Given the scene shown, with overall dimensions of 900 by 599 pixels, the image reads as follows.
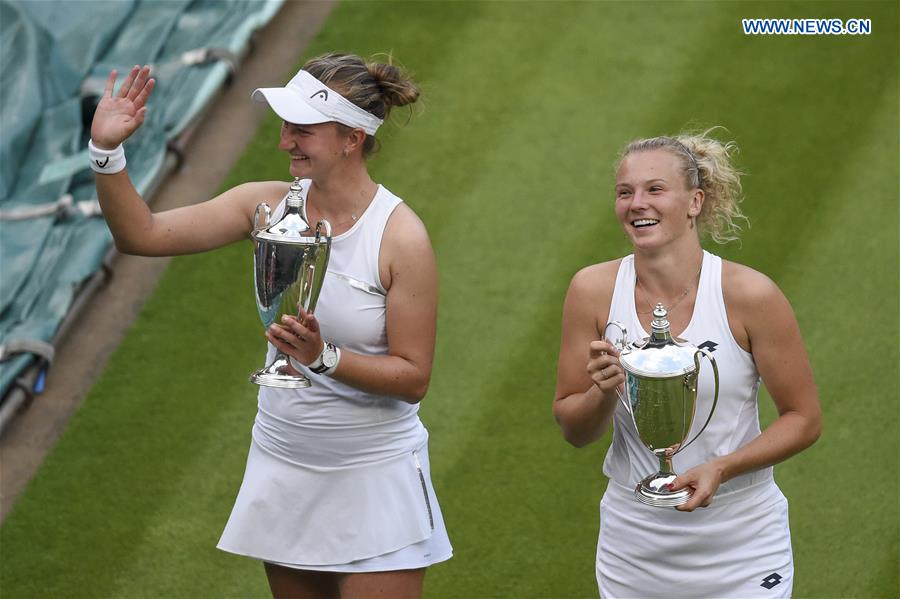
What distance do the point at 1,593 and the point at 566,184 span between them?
3023 millimetres

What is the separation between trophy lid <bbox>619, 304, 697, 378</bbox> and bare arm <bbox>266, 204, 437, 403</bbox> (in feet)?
1.88

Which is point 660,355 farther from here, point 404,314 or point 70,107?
point 70,107

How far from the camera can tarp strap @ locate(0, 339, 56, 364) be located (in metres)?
5.69

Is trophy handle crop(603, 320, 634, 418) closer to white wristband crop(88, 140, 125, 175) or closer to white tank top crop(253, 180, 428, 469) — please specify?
white tank top crop(253, 180, 428, 469)

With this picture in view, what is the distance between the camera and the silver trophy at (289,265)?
3.38 meters

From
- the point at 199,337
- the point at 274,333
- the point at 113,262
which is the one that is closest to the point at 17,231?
the point at 113,262

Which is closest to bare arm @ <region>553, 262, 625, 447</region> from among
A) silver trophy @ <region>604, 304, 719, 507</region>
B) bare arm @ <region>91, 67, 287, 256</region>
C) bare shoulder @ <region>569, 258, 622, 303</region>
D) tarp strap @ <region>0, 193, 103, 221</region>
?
bare shoulder @ <region>569, 258, 622, 303</region>

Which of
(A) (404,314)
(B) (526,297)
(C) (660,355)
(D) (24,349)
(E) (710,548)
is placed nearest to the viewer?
(C) (660,355)

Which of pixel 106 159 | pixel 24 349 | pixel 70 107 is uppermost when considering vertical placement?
pixel 106 159

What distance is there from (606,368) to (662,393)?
143 millimetres

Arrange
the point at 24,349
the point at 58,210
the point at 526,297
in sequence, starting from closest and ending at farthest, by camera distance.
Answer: the point at 24,349 → the point at 526,297 → the point at 58,210

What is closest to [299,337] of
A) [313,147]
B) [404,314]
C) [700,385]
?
[404,314]

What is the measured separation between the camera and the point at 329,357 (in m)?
3.34

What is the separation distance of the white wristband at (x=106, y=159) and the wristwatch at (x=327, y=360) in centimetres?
74
